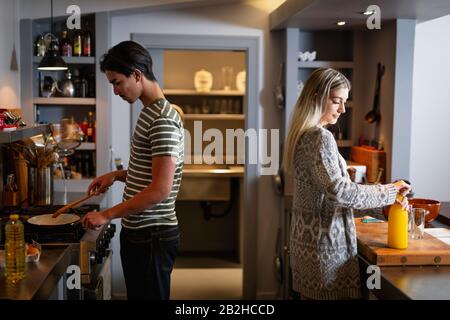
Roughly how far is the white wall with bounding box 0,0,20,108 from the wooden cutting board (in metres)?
2.17

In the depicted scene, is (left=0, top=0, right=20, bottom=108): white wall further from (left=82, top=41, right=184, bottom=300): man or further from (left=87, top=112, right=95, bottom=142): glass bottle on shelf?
(left=82, top=41, right=184, bottom=300): man

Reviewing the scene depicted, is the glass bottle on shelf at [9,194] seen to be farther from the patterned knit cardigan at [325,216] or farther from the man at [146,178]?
the patterned knit cardigan at [325,216]

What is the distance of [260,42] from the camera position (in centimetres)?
428

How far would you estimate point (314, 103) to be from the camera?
7.19ft

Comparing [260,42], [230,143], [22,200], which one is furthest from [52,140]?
[230,143]

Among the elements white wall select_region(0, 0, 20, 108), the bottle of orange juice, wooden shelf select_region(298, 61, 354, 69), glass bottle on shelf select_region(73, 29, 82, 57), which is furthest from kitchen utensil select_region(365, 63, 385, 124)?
white wall select_region(0, 0, 20, 108)

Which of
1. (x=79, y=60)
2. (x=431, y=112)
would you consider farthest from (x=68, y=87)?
(x=431, y=112)

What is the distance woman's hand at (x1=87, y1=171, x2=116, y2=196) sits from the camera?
2.60 metres

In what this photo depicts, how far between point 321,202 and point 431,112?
2390 millimetres

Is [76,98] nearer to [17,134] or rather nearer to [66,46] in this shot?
[66,46]

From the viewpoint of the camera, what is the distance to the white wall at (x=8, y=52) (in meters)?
3.38

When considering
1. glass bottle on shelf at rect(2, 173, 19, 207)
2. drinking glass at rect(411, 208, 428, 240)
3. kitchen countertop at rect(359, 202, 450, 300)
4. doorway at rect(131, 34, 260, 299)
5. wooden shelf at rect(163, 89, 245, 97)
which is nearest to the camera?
kitchen countertop at rect(359, 202, 450, 300)
